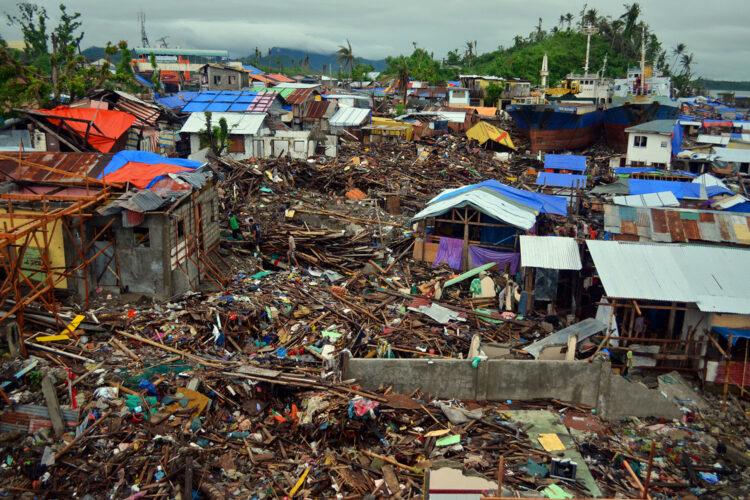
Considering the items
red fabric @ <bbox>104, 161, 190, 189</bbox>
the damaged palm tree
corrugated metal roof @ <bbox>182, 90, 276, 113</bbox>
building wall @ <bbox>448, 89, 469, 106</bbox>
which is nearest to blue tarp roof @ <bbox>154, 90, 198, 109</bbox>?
corrugated metal roof @ <bbox>182, 90, 276, 113</bbox>

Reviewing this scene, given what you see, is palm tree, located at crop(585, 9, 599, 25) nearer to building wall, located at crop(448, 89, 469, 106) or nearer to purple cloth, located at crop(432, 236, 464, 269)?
building wall, located at crop(448, 89, 469, 106)

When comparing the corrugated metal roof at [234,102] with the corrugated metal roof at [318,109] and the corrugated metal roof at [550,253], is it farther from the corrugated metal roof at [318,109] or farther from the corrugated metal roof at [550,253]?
the corrugated metal roof at [550,253]

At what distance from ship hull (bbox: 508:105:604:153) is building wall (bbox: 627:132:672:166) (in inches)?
290

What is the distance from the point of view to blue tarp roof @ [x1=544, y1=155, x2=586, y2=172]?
110 ft

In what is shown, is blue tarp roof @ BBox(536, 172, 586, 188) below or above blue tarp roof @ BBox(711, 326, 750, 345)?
above

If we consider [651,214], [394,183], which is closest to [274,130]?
[394,183]

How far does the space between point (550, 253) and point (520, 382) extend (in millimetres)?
4718

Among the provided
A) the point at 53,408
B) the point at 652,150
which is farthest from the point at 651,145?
the point at 53,408

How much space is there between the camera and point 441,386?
11.5m

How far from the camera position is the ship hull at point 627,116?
43281 mm

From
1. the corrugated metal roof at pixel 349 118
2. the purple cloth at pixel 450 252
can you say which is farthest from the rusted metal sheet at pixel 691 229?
the corrugated metal roof at pixel 349 118

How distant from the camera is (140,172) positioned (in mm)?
14680

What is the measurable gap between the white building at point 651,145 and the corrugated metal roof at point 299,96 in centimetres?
2267

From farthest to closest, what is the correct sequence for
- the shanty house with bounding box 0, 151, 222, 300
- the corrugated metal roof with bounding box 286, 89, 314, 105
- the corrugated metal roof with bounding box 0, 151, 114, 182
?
the corrugated metal roof with bounding box 286, 89, 314, 105, the corrugated metal roof with bounding box 0, 151, 114, 182, the shanty house with bounding box 0, 151, 222, 300
